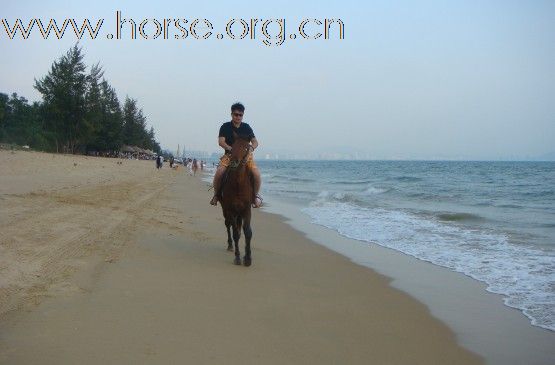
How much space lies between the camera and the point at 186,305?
5059mm

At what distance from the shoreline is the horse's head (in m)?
2.99

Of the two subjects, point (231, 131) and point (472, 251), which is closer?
point (231, 131)

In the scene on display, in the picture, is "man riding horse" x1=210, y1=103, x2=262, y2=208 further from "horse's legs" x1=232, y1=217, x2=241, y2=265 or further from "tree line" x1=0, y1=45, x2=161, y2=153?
"tree line" x1=0, y1=45, x2=161, y2=153

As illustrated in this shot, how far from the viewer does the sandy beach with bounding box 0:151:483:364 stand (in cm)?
392

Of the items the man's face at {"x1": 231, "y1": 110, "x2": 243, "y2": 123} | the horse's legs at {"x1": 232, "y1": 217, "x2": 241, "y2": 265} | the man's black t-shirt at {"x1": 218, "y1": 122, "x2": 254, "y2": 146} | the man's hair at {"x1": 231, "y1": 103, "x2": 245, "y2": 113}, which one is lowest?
the horse's legs at {"x1": 232, "y1": 217, "x2": 241, "y2": 265}

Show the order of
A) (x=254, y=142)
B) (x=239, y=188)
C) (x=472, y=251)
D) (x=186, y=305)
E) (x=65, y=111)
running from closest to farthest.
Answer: (x=186, y=305), (x=239, y=188), (x=254, y=142), (x=472, y=251), (x=65, y=111)

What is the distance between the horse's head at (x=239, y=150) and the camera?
285 inches

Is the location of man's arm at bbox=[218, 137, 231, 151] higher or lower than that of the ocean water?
higher

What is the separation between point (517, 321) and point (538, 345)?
77cm

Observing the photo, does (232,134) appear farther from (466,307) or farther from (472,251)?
(472,251)

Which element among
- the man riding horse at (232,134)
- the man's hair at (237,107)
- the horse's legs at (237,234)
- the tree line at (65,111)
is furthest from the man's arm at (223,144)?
the tree line at (65,111)

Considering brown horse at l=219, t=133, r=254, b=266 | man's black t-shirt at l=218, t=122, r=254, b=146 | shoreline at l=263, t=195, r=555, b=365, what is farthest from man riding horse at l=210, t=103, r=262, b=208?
shoreline at l=263, t=195, r=555, b=365

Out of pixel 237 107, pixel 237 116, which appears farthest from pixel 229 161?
pixel 237 107

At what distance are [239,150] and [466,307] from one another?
12.7 ft
